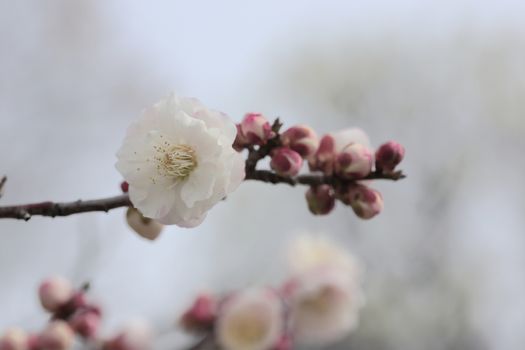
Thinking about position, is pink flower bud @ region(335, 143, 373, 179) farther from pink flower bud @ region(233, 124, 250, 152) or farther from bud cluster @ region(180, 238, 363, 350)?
bud cluster @ region(180, 238, 363, 350)

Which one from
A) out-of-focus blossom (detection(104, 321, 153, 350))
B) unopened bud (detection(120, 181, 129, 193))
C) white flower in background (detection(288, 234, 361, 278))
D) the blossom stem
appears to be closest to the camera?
the blossom stem

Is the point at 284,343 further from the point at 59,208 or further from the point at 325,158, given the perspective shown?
the point at 59,208

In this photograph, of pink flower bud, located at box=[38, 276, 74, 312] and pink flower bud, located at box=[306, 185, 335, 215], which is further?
pink flower bud, located at box=[38, 276, 74, 312]

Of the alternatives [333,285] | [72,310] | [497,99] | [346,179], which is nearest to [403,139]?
[497,99]

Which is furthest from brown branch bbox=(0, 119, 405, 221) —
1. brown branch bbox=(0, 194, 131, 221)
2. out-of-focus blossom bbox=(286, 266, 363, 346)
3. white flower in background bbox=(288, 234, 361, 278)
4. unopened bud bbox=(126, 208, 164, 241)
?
white flower in background bbox=(288, 234, 361, 278)

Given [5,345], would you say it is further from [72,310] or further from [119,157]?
[119,157]

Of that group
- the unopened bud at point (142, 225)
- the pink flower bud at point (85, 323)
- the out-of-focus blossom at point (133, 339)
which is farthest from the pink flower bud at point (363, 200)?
the out-of-focus blossom at point (133, 339)

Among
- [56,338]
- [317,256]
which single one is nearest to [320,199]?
[56,338]
